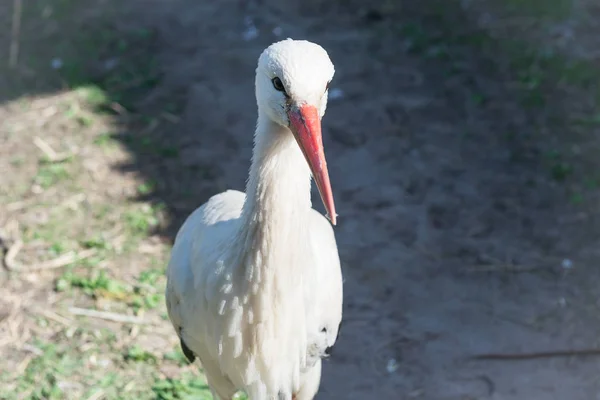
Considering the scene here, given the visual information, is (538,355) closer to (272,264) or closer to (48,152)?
(272,264)

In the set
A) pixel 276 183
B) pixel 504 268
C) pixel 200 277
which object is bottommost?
pixel 504 268

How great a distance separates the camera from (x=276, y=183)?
86.4 inches

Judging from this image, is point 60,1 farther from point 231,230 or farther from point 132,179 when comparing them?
point 231,230

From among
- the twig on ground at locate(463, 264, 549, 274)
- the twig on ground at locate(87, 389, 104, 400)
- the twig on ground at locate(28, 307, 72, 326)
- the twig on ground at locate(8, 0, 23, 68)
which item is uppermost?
the twig on ground at locate(8, 0, 23, 68)

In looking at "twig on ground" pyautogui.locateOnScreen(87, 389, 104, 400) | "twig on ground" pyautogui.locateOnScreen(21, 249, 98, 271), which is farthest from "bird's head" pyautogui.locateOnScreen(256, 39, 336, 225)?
"twig on ground" pyautogui.locateOnScreen(21, 249, 98, 271)

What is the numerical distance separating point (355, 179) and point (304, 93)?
248cm

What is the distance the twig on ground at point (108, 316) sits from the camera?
3.55m

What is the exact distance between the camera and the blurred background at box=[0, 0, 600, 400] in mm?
3416

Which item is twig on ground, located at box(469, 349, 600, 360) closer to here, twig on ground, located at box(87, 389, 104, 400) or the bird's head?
twig on ground, located at box(87, 389, 104, 400)

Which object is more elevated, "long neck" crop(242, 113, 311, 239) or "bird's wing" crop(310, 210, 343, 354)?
"long neck" crop(242, 113, 311, 239)

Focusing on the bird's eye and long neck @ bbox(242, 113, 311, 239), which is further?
long neck @ bbox(242, 113, 311, 239)

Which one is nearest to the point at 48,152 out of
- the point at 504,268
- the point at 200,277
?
the point at 200,277

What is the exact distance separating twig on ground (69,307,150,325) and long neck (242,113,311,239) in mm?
1512

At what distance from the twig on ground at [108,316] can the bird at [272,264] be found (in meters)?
0.84
